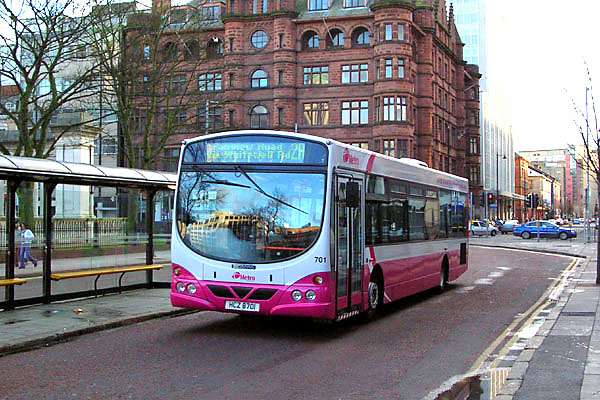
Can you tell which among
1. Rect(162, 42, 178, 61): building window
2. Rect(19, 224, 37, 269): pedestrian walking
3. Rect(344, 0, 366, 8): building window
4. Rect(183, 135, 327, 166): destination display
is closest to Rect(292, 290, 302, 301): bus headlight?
Rect(183, 135, 327, 166): destination display

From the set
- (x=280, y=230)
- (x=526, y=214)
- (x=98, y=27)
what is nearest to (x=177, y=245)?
(x=280, y=230)

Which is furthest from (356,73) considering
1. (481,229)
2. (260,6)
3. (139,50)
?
(139,50)

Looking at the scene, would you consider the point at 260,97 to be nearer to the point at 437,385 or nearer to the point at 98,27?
the point at 98,27

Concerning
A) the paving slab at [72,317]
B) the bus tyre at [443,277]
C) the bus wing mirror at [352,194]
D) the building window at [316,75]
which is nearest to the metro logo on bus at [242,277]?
the bus wing mirror at [352,194]

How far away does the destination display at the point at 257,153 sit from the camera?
11.2 m

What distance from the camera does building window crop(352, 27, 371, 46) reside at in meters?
67.0

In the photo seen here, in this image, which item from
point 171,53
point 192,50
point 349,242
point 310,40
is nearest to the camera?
point 349,242

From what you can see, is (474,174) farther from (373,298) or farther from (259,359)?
(259,359)

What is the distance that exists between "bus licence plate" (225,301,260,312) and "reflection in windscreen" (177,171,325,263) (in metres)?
0.64

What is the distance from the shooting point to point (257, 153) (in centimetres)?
1136

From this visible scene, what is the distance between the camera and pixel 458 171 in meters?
86.6

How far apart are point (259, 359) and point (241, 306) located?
154 centimetres

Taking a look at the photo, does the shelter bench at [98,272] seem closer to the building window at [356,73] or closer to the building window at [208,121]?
the building window at [208,121]

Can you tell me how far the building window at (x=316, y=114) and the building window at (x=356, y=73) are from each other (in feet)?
10.3
